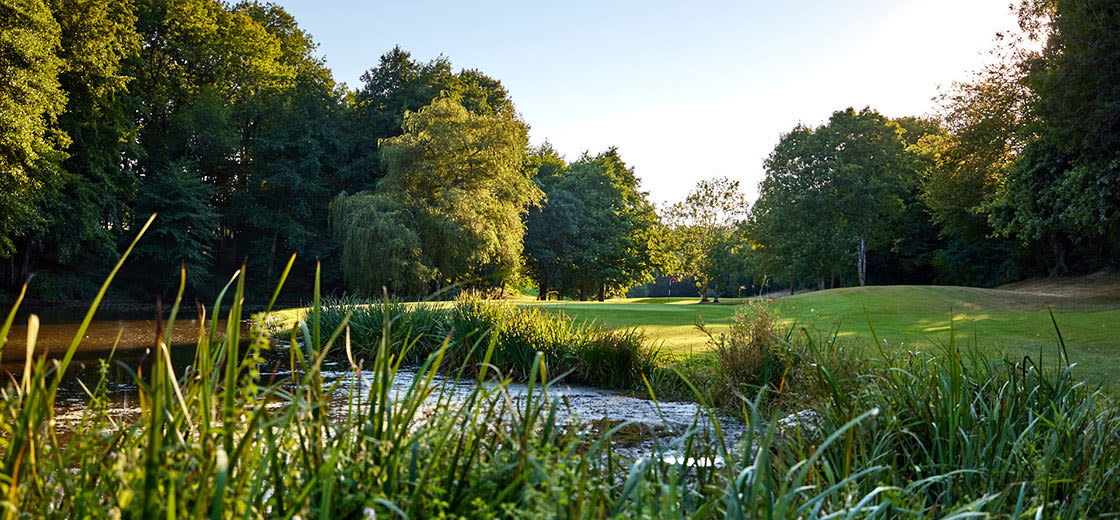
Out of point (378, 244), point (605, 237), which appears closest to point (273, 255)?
point (378, 244)

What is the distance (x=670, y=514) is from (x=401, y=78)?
38048 millimetres

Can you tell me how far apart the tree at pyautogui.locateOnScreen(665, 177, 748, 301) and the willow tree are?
32.3 feet

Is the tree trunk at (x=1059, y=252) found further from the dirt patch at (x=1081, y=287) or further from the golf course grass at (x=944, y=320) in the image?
the golf course grass at (x=944, y=320)

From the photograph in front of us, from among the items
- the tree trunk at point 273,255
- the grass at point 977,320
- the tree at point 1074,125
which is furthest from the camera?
the tree trunk at point 273,255

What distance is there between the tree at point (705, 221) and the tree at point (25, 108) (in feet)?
89.0

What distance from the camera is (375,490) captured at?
68.6 inches

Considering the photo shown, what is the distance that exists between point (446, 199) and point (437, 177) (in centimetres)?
218

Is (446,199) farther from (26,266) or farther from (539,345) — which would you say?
(539,345)

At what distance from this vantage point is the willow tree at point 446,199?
26703mm

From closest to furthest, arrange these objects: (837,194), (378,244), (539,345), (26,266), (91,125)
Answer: (539,345) < (91,125) < (378,244) < (26,266) < (837,194)

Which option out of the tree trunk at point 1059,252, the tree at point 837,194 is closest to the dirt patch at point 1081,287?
the tree trunk at point 1059,252

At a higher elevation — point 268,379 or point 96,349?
point 96,349

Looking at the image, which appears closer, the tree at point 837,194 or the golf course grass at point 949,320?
the golf course grass at point 949,320

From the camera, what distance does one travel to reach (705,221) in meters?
37.2
